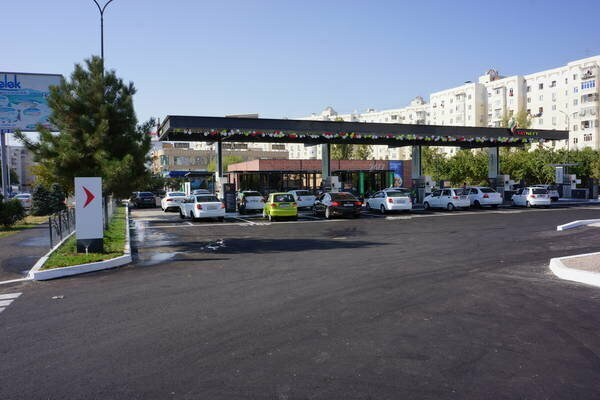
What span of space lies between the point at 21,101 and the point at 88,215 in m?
19.2

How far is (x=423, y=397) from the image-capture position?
4180 mm

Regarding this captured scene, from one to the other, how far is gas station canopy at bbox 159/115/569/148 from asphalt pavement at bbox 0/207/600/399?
50.7ft

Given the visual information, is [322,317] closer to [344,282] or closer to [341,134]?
[344,282]

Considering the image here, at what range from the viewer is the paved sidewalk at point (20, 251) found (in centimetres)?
1131

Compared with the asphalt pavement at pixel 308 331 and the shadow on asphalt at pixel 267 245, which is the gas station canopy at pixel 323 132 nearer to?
the shadow on asphalt at pixel 267 245

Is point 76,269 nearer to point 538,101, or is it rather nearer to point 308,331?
point 308,331

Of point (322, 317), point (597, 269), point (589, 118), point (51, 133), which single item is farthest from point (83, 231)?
point (589, 118)

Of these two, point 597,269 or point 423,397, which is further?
point 597,269

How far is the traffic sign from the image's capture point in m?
12.7

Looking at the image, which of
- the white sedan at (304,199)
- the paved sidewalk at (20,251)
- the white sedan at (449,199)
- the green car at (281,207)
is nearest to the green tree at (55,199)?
the paved sidewalk at (20,251)

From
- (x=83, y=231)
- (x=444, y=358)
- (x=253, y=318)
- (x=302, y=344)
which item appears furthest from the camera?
(x=83, y=231)

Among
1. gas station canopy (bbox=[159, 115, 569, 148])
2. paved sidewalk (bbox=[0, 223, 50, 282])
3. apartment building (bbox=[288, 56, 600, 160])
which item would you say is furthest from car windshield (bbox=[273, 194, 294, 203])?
apartment building (bbox=[288, 56, 600, 160])

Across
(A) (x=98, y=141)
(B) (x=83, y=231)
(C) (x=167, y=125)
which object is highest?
(C) (x=167, y=125)

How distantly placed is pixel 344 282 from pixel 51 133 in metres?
12.1
